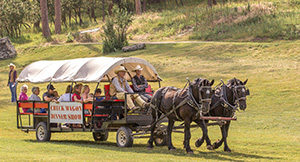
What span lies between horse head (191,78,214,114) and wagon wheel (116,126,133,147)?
2.55 m

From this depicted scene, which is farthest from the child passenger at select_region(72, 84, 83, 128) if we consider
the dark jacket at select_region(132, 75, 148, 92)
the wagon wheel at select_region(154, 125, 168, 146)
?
the wagon wheel at select_region(154, 125, 168, 146)

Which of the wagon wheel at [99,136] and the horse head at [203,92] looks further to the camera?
the wagon wheel at [99,136]

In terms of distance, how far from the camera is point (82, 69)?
15.0 metres

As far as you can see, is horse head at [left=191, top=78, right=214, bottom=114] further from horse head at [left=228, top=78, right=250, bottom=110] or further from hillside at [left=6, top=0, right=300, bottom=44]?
hillside at [left=6, top=0, right=300, bottom=44]

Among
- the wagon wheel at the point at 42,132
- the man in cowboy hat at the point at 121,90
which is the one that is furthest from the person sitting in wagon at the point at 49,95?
the man in cowboy hat at the point at 121,90

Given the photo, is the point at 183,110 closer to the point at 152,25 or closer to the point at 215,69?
the point at 215,69

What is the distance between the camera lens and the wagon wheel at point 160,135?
1443 centimetres

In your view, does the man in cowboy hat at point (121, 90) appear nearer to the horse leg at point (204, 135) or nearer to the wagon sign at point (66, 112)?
the wagon sign at point (66, 112)

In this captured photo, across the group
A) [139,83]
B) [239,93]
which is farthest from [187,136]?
[139,83]

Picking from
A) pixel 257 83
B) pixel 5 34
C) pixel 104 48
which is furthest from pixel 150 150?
pixel 5 34

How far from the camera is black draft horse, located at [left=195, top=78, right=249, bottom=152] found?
1290 centimetres

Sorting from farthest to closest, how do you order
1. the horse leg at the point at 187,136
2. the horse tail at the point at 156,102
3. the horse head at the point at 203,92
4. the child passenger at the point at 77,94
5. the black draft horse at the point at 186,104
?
1. the child passenger at the point at 77,94
2. the horse tail at the point at 156,102
3. the horse leg at the point at 187,136
4. the black draft horse at the point at 186,104
5. the horse head at the point at 203,92

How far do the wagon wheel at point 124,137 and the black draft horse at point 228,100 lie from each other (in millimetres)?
1947

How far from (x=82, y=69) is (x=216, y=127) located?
7050mm
